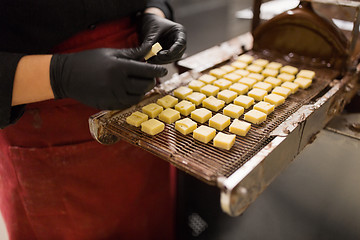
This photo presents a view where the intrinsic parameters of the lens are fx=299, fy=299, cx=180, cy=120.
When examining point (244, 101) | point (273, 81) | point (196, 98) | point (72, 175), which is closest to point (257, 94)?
point (244, 101)

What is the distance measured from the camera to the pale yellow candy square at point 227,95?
5.61 ft

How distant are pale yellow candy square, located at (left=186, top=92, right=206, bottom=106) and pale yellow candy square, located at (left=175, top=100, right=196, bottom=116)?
0.18 ft

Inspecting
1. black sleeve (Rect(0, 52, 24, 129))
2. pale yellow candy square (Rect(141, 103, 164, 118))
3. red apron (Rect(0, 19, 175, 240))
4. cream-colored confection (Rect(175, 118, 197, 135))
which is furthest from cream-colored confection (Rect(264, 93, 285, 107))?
black sleeve (Rect(0, 52, 24, 129))

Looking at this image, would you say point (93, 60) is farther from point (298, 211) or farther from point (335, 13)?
point (335, 13)

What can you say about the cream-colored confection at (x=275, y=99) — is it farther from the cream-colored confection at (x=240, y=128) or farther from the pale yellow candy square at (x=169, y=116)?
the pale yellow candy square at (x=169, y=116)

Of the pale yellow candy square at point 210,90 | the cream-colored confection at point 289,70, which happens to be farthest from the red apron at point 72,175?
the cream-colored confection at point 289,70

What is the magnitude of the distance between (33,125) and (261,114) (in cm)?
123

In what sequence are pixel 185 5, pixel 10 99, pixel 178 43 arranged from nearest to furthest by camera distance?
pixel 10 99
pixel 178 43
pixel 185 5

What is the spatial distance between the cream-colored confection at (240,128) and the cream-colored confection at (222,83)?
430mm

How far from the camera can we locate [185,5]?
714cm

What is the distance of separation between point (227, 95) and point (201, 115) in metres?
0.27

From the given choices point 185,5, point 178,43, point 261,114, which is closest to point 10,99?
point 178,43

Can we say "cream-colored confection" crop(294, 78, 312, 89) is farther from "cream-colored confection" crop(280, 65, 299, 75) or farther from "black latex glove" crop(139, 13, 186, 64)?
"black latex glove" crop(139, 13, 186, 64)

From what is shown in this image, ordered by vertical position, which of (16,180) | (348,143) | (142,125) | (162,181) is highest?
(142,125)
